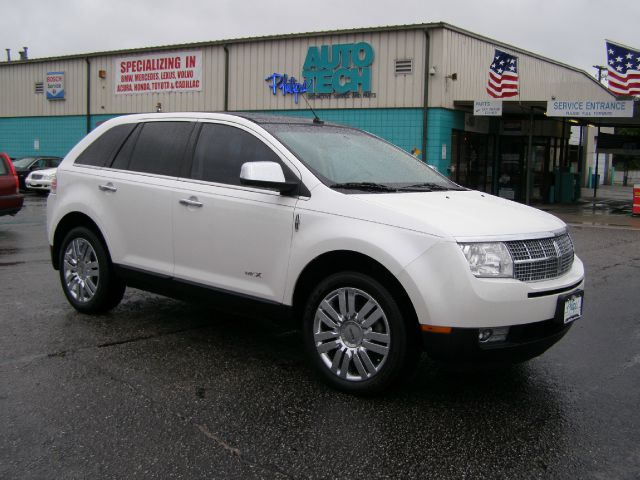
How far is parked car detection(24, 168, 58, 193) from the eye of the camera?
77.2 feet

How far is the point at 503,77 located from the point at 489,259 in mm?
16952

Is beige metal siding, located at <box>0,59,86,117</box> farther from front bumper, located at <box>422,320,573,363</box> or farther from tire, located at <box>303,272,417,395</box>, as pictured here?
front bumper, located at <box>422,320,573,363</box>

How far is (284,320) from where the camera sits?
15.1ft

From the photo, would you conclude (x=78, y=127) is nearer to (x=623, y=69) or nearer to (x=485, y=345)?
(x=623, y=69)

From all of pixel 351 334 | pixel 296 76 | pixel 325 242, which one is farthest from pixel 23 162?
pixel 351 334

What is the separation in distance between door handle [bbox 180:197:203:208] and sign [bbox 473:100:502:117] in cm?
1575


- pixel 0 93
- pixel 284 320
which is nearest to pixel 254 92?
pixel 0 93

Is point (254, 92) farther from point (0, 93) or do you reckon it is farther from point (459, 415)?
point (459, 415)

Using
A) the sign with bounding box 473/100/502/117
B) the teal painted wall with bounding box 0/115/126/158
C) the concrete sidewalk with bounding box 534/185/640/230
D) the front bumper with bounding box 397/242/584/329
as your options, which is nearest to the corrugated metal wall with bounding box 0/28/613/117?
the teal painted wall with bounding box 0/115/126/158

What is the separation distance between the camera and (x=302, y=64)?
22906 mm

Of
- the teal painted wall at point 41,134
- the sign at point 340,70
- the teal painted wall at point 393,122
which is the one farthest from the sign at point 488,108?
the teal painted wall at point 41,134

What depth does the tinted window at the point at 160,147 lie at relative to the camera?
17.7 ft

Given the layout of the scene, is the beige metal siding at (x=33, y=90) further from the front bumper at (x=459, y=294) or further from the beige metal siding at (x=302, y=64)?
the front bumper at (x=459, y=294)

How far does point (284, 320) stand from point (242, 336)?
110cm
